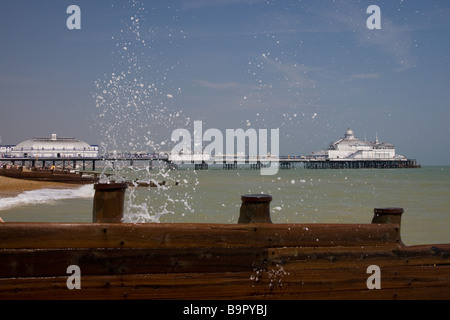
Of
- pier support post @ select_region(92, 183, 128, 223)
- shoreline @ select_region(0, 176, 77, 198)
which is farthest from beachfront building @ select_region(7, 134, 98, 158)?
pier support post @ select_region(92, 183, 128, 223)

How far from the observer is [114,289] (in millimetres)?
2885

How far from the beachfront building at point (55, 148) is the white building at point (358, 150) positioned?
105m

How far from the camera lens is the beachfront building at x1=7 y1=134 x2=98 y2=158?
166875 millimetres

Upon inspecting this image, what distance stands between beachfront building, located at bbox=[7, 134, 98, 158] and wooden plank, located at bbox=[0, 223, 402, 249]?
171905 mm

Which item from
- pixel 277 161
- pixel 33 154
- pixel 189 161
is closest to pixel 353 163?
pixel 277 161

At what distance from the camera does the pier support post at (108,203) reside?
310 cm

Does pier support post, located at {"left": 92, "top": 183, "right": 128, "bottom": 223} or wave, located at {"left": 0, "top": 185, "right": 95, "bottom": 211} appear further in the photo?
wave, located at {"left": 0, "top": 185, "right": 95, "bottom": 211}

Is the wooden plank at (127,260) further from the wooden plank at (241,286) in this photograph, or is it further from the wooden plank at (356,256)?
the wooden plank at (356,256)

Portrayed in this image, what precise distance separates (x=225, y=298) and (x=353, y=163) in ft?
529

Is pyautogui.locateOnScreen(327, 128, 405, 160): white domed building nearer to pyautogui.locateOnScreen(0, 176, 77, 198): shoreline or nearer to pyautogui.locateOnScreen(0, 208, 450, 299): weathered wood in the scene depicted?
pyautogui.locateOnScreen(0, 176, 77, 198): shoreline

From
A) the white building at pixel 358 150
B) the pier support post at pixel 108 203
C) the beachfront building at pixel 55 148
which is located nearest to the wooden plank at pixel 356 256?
the pier support post at pixel 108 203

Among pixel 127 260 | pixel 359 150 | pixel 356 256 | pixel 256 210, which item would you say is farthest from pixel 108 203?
pixel 359 150

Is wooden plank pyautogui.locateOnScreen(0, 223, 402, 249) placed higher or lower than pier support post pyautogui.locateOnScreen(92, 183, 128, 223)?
lower
